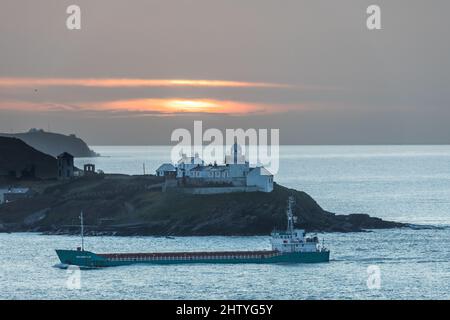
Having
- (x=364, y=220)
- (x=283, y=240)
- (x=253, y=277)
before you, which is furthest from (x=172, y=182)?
(x=253, y=277)

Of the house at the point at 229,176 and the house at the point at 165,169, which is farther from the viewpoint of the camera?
the house at the point at 165,169

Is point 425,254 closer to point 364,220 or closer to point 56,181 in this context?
point 364,220

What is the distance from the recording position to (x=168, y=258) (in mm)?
91812

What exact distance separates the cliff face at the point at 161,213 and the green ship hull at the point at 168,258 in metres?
26.1

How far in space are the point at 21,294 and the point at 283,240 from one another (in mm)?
30403

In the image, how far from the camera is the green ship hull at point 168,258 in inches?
3597

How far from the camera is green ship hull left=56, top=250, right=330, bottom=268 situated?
91375mm

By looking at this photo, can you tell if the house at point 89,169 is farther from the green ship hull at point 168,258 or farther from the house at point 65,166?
the green ship hull at point 168,258

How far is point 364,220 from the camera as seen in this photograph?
12738cm

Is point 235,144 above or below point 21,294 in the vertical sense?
above

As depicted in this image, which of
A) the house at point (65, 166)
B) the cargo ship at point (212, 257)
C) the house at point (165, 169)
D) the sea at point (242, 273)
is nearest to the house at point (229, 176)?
the house at point (165, 169)

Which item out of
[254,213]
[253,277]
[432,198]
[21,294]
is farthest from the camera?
[432,198]
